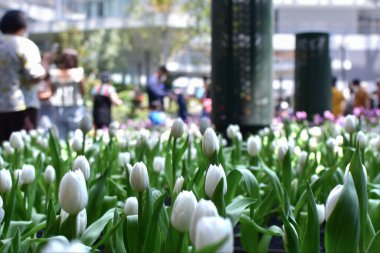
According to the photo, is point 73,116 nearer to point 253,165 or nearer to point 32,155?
point 32,155

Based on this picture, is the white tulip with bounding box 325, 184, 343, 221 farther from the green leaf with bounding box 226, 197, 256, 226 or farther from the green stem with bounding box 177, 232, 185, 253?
the green leaf with bounding box 226, 197, 256, 226

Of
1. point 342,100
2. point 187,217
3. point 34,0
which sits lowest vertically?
point 342,100

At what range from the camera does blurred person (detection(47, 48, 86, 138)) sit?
670 centimetres

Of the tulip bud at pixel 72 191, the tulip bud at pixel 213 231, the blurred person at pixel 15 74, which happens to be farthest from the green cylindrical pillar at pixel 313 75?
the tulip bud at pixel 213 231

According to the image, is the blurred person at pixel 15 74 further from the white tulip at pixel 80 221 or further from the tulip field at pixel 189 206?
the white tulip at pixel 80 221

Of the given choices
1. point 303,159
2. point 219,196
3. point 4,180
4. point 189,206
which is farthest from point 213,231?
point 303,159

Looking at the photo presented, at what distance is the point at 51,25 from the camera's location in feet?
103

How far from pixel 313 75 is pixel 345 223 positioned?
744cm

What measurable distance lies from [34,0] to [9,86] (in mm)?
30905

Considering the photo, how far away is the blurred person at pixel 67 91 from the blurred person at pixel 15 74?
2325 millimetres

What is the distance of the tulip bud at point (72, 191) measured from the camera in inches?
42.6

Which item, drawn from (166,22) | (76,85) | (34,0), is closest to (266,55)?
(76,85)

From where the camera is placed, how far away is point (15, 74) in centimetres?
425

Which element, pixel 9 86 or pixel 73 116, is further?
pixel 73 116
